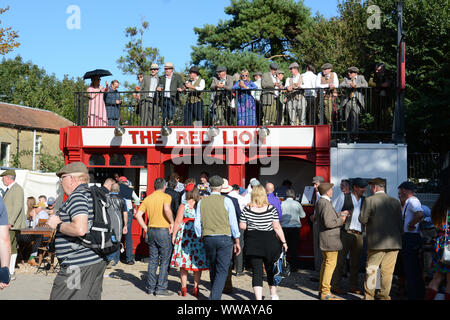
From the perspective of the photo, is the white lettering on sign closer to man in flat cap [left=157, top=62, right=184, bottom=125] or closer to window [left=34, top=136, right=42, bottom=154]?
man in flat cap [left=157, top=62, right=184, bottom=125]

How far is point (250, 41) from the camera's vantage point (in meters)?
33.0

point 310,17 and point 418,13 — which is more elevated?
point 310,17

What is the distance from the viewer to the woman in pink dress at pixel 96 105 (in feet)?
46.4

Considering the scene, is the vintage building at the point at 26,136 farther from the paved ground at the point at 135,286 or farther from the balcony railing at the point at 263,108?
the paved ground at the point at 135,286

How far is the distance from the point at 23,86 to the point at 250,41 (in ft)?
96.2

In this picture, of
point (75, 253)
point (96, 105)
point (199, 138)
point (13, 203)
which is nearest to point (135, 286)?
point (13, 203)

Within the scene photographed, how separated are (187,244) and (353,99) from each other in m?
6.38

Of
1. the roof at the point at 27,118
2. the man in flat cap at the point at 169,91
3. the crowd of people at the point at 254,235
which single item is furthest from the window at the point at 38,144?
the crowd of people at the point at 254,235

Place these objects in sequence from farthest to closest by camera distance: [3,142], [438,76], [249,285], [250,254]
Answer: [3,142]
[438,76]
[249,285]
[250,254]

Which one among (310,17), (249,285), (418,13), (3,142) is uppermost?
(310,17)

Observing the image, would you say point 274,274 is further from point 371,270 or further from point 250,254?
point 371,270

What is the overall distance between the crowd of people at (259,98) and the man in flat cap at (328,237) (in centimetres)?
481

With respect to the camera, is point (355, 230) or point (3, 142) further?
point (3, 142)

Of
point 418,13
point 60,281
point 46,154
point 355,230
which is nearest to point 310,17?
point 418,13
